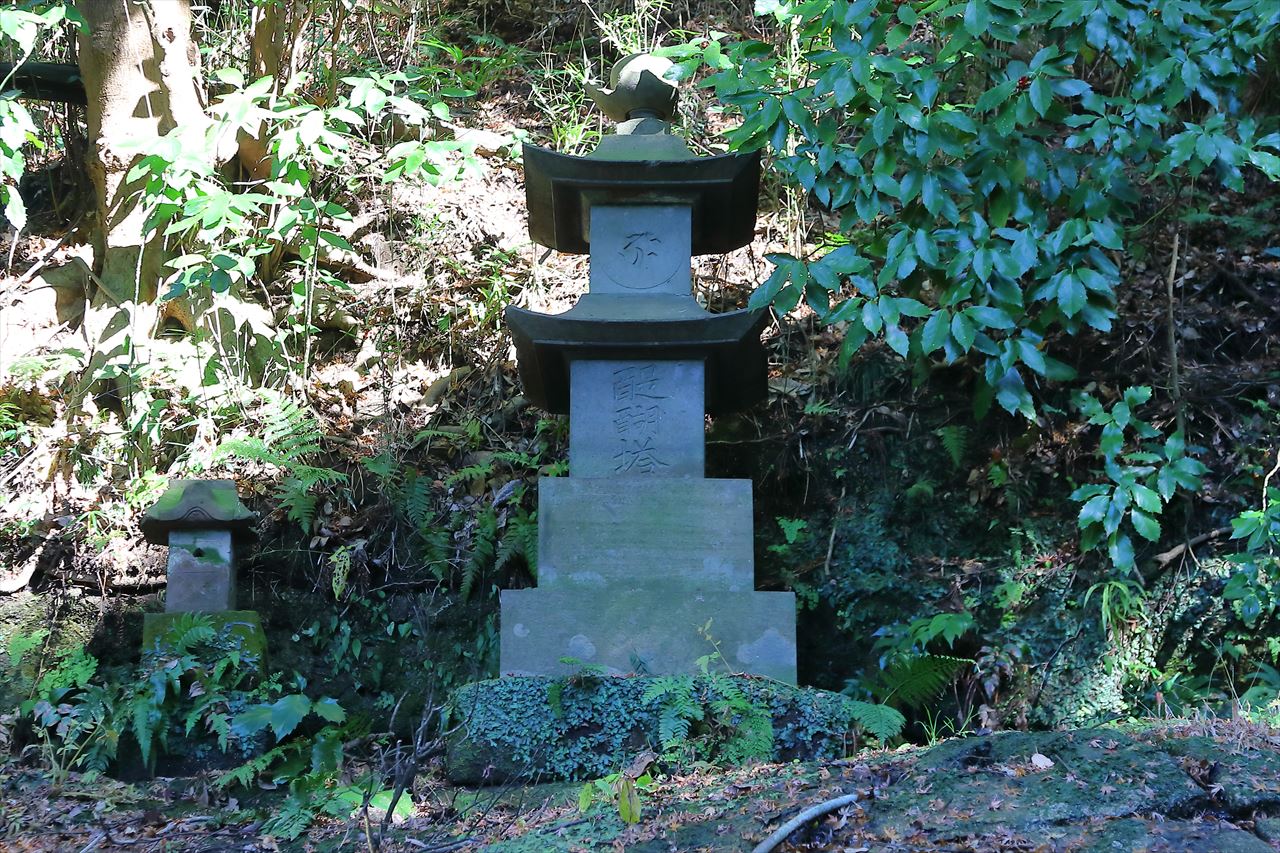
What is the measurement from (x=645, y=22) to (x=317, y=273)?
11.5 feet

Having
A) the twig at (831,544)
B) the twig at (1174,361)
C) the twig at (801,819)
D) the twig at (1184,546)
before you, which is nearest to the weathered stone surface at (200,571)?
A: the twig at (831,544)

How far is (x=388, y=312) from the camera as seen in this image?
30.8 ft

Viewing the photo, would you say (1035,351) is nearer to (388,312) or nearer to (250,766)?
(250,766)

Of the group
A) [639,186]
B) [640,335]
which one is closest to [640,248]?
[639,186]

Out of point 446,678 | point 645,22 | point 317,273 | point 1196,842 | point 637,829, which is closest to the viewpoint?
point 1196,842

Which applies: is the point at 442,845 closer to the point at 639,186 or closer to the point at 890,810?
the point at 890,810

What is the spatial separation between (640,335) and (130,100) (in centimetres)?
440

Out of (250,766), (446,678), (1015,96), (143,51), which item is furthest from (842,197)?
(143,51)

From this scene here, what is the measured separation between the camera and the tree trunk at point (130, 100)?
8297mm

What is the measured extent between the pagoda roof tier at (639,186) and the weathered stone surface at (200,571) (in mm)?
2637

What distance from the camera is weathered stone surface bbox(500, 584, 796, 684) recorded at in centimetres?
614

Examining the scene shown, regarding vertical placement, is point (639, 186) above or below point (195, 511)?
above

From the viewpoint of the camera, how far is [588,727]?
570 cm

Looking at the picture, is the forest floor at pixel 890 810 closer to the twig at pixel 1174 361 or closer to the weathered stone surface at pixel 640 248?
the twig at pixel 1174 361
